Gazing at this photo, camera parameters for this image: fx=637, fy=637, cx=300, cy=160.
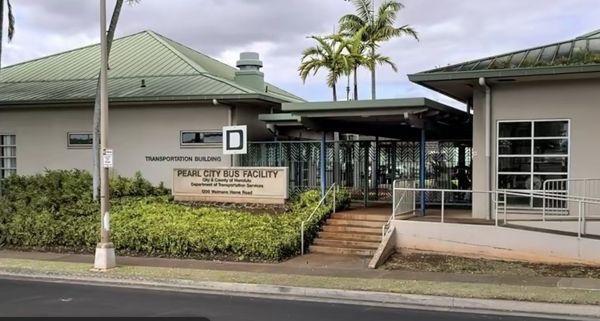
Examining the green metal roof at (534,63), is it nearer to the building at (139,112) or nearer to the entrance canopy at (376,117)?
the entrance canopy at (376,117)

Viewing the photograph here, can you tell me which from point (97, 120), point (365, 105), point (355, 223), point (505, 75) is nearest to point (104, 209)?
point (97, 120)

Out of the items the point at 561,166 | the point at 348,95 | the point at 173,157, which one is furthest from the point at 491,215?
the point at 348,95

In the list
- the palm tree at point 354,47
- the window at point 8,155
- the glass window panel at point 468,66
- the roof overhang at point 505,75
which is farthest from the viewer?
the palm tree at point 354,47

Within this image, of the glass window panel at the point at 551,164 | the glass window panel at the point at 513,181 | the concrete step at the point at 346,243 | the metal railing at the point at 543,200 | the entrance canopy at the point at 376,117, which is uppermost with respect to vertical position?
the entrance canopy at the point at 376,117

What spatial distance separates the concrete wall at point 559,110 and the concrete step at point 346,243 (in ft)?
9.30

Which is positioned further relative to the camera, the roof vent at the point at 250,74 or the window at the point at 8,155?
the roof vent at the point at 250,74

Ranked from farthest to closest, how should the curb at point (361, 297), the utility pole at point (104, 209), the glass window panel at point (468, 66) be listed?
1. the glass window panel at point (468, 66)
2. the utility pole at point (104, 209)
3. the curb at point (361, 297)

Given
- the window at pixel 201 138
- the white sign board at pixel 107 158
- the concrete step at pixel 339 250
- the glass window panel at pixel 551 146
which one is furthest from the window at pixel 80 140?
the glass window panel at pixel 551 146

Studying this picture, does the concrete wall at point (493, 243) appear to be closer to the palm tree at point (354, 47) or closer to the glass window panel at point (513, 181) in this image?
the glass window panel at point (513, 181)

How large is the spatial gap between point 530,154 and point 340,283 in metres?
6.50

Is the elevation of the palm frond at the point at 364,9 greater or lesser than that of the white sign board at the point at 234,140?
greater

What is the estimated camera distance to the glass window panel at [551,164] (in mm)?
14758

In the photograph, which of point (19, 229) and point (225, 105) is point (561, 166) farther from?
point (19, 229)

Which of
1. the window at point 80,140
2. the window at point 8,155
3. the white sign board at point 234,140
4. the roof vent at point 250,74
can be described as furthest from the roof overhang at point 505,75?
the window at point 8,155
